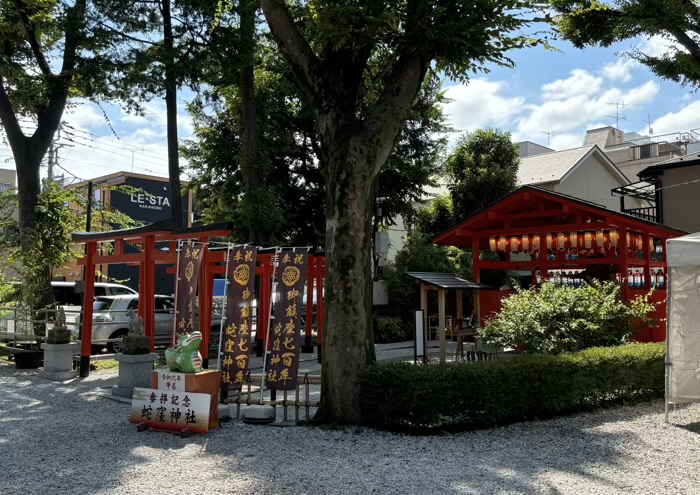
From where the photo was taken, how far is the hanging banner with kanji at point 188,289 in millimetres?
8695

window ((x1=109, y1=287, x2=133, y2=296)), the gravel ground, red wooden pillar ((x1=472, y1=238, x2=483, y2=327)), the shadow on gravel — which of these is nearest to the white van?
window ((x1=109, y1=287, x2=133, y2=296))

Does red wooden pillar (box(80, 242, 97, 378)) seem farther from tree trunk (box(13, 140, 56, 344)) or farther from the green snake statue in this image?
the green snake statue

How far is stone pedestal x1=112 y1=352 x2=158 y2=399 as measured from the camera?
32.3 feet

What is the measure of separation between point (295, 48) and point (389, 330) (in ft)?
43.7

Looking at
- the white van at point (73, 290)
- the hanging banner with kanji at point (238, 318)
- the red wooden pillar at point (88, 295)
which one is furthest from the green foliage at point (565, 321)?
the white van at point (73, 290)

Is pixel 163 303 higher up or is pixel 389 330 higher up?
pixel 163 303

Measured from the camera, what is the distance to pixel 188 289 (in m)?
8.80

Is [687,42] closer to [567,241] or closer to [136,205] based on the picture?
[567,241]

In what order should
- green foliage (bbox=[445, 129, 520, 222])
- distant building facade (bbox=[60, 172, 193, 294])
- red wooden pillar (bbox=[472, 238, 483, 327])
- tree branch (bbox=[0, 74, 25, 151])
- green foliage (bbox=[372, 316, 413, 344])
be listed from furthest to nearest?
distant building facade (bbox=[60, 172, 193, 294])
green foliage (bbox=[445, 129, 520, 222])
green foliage (bbox=[372, 316, 413, 344])
tree branch (bbox=[0, 74, 25, 151])
red wooden pillar (bbox=[472, 238, 483, 327])

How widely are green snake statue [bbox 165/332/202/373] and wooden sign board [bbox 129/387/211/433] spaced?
30 centimetres

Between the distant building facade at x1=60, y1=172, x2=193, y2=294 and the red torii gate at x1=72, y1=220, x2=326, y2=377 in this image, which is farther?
the distant building facade at x1=60, y1=172, x2=193, y2=294

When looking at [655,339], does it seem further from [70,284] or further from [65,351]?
[70,284]

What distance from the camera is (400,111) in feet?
26.2

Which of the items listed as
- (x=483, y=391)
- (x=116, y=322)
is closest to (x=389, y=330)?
(x=116, y=322)
